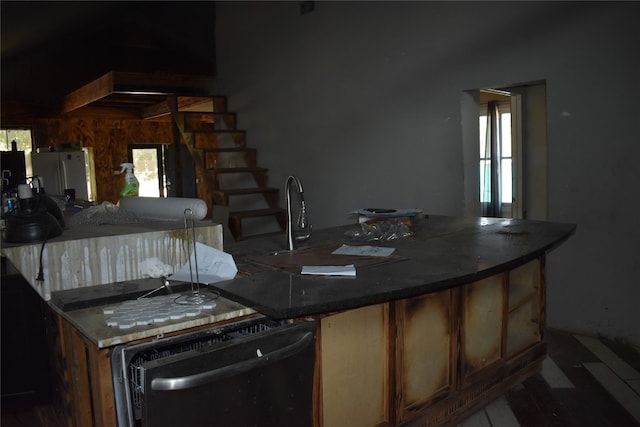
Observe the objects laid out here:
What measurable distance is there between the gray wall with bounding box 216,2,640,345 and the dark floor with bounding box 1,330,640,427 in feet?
1.39

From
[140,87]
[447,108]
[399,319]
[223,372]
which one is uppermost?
[140,87]

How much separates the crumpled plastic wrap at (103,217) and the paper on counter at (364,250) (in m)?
0.86

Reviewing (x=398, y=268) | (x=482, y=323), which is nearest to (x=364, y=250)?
(x=398, y=268)

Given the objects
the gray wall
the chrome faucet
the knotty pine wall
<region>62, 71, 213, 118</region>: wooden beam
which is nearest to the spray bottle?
the chrome faucet

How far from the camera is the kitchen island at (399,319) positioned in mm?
1513

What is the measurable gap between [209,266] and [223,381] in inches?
26.1

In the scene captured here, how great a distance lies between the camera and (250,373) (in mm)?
1245

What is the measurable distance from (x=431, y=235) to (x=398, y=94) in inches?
75.3

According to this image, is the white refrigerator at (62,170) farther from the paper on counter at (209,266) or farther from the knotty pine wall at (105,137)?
the paper on counter at (209,266)

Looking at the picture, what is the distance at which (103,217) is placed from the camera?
201cm

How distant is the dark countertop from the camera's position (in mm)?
1538

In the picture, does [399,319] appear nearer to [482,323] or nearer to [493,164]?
[482,323]

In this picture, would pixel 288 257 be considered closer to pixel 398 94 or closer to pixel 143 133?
pixel 398 94

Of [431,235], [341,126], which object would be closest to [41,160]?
[341,126]
